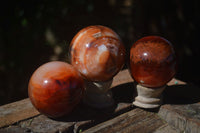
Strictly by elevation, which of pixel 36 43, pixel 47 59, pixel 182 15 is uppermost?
pixel 182 15

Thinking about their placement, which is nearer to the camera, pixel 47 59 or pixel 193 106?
pixel 193 106

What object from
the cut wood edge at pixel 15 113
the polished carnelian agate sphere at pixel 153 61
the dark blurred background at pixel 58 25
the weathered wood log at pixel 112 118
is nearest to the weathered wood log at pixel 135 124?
the weathered wood log at pixel 112 118

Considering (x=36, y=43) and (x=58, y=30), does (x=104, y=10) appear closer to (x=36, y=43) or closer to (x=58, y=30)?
(x=58, y=30)

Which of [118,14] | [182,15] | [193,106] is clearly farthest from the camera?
[182,15]

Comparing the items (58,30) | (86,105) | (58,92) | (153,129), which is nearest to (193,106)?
(153,129)

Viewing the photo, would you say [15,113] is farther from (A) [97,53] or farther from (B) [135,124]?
(B) [135,124]

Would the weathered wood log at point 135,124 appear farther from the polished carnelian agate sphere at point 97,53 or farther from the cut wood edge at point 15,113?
the cut wood edge at point 15,113
